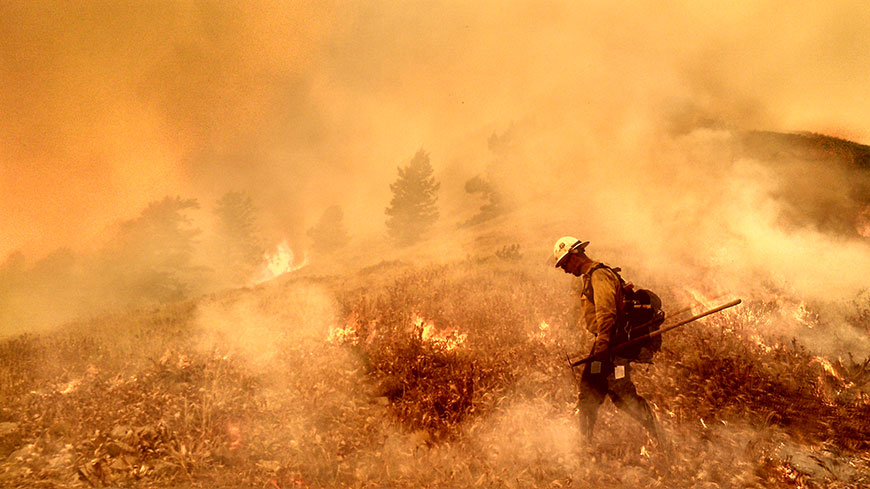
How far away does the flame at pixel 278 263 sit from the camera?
107 feet

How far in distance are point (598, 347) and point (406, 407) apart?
267cm

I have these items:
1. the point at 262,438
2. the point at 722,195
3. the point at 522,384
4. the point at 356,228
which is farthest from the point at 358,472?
the point at 356,228

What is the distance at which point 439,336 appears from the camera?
7074 mm

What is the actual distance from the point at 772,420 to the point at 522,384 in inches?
136

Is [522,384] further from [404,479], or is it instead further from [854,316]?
[854,316]

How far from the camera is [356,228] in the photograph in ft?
147

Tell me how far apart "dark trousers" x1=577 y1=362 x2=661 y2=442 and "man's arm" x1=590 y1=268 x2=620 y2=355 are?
1.84 ft

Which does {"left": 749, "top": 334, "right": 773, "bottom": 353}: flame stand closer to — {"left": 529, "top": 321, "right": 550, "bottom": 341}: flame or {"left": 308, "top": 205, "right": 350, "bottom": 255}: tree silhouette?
{"left": 529, "top": 321, "right": 550, "bottom": 341}: flame

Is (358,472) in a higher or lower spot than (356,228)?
lower

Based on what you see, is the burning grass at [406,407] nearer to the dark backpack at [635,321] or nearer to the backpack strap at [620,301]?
the dark backpack at [635,321]

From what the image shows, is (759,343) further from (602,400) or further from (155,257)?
(155,257)

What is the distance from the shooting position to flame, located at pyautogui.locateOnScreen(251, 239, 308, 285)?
32.6 meters

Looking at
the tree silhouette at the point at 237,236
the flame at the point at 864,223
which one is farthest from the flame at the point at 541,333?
the tree silhouette at the point at 237,236

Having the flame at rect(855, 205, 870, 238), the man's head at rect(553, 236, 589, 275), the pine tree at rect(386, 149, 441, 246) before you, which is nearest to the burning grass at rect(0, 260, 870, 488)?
the man's head at rect(553, 236, 589, 275)
